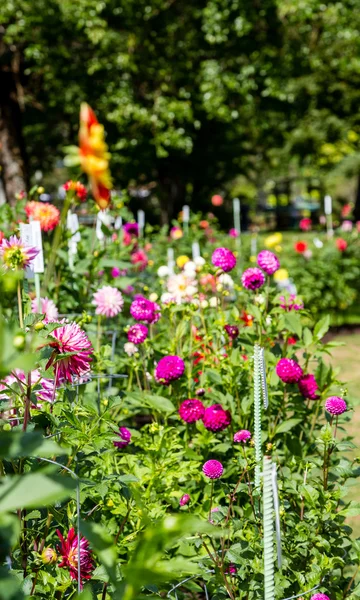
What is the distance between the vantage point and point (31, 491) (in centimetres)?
68

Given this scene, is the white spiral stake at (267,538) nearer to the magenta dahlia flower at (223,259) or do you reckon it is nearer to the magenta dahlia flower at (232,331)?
the magenta dahlia flower at (232,331)

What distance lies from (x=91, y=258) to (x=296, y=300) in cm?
100

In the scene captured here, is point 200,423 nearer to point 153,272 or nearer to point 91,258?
point 91,258

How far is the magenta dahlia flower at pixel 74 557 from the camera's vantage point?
4.59 feet

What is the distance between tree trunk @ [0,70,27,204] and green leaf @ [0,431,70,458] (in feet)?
26.4

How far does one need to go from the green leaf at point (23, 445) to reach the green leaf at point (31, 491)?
0.08 feet

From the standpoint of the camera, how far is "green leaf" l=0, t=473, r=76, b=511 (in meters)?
0.67

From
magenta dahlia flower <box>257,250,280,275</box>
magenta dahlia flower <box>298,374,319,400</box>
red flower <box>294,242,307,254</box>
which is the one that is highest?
magenta dahlia flower <box>257,250,280,275</box>

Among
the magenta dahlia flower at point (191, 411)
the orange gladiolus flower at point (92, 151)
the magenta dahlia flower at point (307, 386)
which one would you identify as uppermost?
the orange gladiolus flower at point (92, 151)

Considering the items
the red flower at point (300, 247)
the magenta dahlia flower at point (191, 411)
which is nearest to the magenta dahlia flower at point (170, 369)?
the magenta dahlia flower at point (191, 411)

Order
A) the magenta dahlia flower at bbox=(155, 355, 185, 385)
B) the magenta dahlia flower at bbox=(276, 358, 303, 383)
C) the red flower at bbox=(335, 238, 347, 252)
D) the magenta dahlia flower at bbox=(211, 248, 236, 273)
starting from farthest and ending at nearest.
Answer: the red flower at bbox=(335, 238, 347, 252), the magenta dahlia flower at bbox=(211, 248, 236, 273), the magenta dahlia flower at bbox=(155, 355, 185, 385), the magenta dahlia flower at bbox=(276, 358, 303, 383)

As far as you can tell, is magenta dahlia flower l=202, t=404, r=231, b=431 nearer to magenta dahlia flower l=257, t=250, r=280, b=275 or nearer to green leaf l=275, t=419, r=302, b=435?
green leaf l=275, t=419, r=302, b=435

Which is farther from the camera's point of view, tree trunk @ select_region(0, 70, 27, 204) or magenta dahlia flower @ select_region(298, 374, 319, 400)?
tree trunk @ select_region(0, 70, 27, 204)

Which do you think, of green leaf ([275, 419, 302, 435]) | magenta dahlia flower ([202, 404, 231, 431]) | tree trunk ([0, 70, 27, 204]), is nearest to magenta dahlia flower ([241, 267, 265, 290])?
green leaf ([275, 419, 302, 435])
